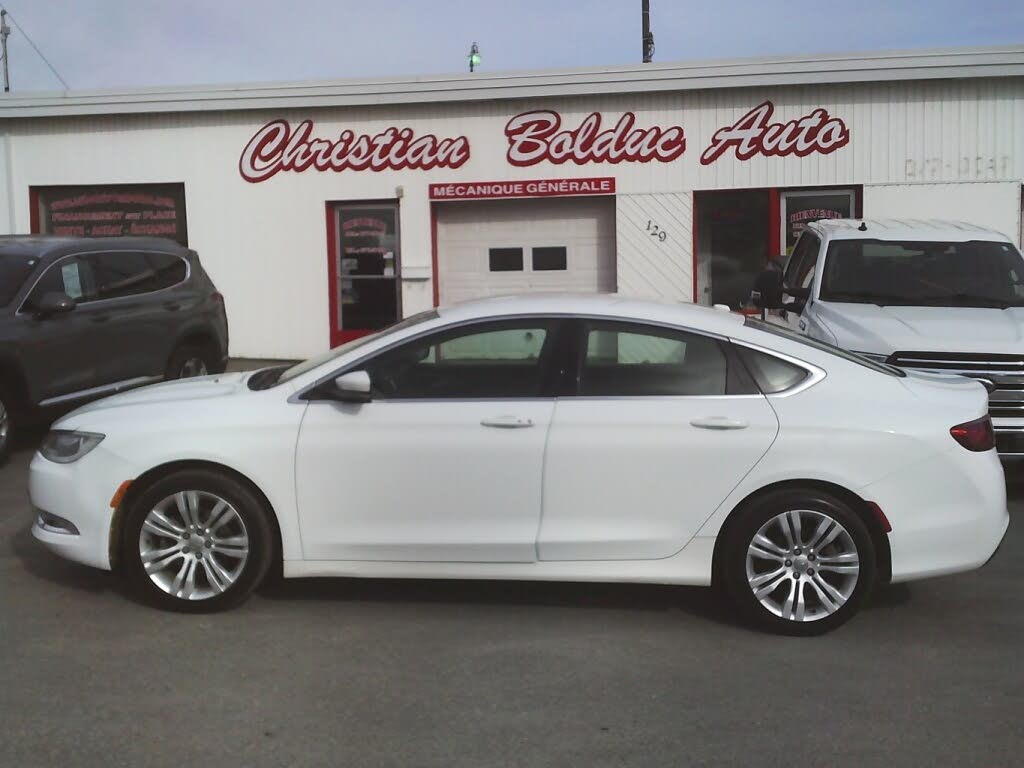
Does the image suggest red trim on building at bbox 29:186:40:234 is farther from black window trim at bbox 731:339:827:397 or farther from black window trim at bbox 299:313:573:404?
black window trim at bbox 731:339:827:397

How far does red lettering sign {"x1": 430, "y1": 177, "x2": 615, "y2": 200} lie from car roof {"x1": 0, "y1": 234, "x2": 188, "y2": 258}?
539 cm

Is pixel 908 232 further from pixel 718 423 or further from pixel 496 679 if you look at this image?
pixel 496 679

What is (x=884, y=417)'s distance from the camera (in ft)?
17.8

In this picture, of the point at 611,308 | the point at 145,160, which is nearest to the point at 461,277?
the point at 145,160

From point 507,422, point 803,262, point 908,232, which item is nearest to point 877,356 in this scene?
point 908,232

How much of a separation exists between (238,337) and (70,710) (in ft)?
41.6

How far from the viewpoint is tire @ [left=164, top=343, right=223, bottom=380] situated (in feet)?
36.8

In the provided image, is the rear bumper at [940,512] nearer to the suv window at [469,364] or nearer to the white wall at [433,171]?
the suv window at [469,364]

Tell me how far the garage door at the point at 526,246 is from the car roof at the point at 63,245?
564cm

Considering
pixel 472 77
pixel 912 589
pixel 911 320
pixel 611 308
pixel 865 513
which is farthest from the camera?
pixel 472 77

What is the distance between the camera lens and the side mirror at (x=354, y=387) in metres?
5.47

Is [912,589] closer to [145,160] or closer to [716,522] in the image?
[716,522]

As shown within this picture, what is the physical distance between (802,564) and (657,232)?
1075cm

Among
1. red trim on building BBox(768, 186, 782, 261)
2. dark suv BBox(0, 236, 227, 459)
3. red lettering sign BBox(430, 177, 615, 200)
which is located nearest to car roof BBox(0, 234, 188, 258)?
dark suv BBox(0, 236, 227, 459)
